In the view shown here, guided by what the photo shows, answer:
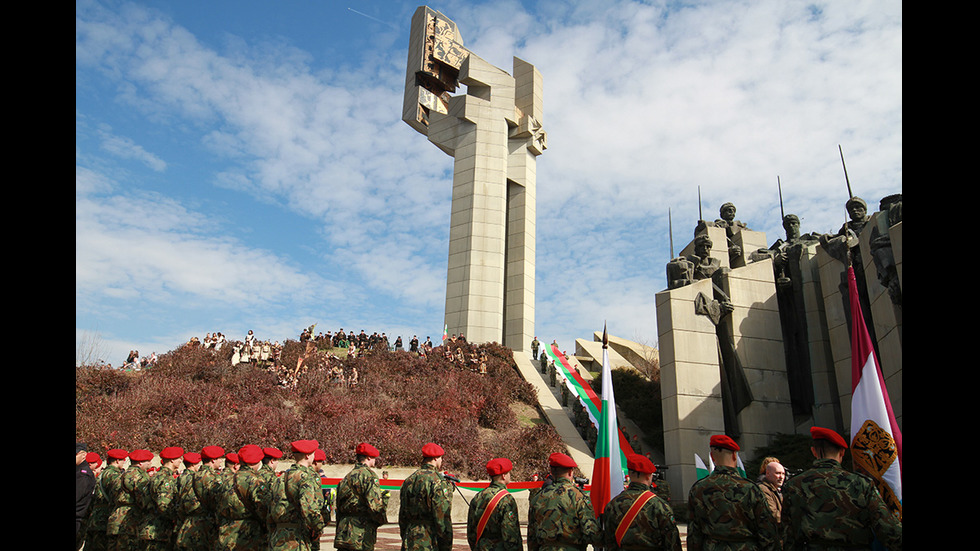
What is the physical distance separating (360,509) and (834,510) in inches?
152

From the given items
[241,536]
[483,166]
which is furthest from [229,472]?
[483,166]

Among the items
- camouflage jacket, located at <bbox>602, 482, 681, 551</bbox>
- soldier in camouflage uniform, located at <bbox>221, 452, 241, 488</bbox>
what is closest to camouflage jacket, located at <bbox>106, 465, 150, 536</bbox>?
soldier in camouflage uniform, located at <bbox>221, 452, 241, 488</bbox>

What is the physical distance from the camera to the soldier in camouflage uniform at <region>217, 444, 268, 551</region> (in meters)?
5.89

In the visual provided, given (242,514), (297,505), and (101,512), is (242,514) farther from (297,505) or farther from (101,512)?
(101,512)

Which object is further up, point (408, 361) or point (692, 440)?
point (408, 361)

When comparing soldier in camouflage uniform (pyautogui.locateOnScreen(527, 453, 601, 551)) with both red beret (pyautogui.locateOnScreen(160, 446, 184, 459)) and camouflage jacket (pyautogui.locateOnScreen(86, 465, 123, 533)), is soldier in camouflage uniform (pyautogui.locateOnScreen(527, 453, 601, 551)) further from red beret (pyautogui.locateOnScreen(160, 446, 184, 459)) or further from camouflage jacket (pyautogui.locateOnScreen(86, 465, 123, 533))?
camouflage jacket (pyautogui.locateOnScreen(86, 465, 123, 533))

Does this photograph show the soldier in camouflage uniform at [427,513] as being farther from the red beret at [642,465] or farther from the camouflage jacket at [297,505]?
the red beret at [642,465]

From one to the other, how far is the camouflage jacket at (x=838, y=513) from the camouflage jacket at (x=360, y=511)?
11.3ft

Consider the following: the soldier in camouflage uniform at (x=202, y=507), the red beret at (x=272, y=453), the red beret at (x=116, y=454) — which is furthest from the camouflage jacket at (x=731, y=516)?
the red beret at (x=116, y=454)

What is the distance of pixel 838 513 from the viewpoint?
4.16 m
